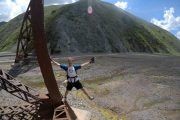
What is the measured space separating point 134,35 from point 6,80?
99949mm

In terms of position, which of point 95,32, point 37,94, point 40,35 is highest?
point 95,32

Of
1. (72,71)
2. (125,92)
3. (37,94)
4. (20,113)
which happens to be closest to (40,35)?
(72,71)

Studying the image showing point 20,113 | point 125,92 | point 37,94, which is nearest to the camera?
point 37,94

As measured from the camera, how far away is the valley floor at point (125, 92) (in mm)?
22453

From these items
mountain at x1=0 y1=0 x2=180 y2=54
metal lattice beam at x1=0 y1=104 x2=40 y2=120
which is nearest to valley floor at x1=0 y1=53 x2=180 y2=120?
metal lattice beam at x1=0 y1=104 x2=40 y2=120

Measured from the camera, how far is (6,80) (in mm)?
17438

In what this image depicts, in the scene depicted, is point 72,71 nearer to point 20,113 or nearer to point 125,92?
point 20,113

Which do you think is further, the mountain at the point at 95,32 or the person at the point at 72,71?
the mountain at the point at 95,32

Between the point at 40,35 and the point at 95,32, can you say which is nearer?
the point at 40,35

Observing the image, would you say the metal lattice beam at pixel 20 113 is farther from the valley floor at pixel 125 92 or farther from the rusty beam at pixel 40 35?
the rusty beam at pixel 40 35

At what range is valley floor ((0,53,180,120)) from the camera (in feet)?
73.7

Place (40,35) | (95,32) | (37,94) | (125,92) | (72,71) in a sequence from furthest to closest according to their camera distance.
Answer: (95,32) < (125,92) < (37,94) < (72,71) < (40,35)

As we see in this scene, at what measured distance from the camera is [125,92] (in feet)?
90.7

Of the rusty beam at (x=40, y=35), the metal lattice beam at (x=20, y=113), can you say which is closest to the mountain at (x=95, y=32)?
the metal lattice beam at (x=20, y=113)
